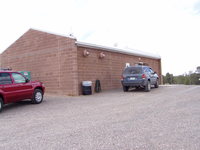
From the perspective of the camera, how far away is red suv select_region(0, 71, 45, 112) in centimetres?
811

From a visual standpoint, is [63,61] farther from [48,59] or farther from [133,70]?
[133,70]

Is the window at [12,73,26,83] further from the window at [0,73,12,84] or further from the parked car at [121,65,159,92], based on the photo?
the parked car at [121,65,159,92]

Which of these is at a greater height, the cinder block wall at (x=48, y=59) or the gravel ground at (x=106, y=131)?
the cinder block wall at (x=48, y=59)

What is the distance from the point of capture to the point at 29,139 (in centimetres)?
453

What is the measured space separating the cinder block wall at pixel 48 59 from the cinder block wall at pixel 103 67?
634 mm

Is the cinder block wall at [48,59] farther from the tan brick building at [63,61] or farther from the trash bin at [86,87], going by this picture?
the trash bin at [86,87]

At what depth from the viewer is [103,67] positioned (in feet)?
49.9

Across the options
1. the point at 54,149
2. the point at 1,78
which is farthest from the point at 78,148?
the point at 1,78

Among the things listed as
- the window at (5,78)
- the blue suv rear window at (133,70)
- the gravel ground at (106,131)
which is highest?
the blue suv rear window at (133,70)

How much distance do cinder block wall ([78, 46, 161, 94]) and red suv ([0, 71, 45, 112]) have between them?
12.4 feet

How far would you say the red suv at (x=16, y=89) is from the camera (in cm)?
811

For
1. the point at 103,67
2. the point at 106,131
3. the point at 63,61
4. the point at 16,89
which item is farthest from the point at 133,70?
the point at 106,131

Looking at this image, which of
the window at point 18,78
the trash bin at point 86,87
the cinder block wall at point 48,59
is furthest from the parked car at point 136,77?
the window at point 18,78

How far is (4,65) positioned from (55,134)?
1515cm
